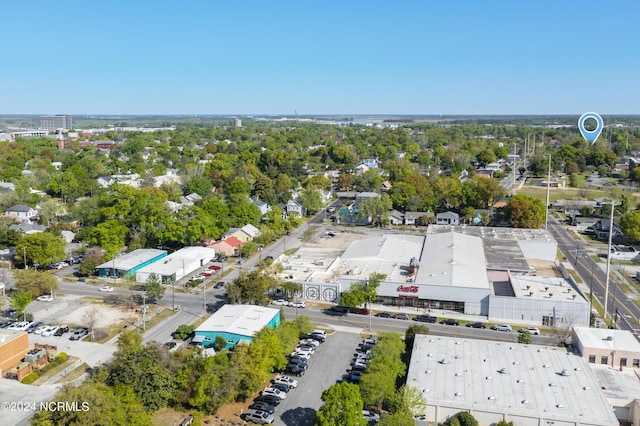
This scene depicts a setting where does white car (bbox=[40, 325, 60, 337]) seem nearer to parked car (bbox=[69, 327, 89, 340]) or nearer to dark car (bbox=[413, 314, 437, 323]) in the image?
parked car (bbox=[69, 327, 89, 340])

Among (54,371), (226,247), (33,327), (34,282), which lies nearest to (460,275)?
(226,247)

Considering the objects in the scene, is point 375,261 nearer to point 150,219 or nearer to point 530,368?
point 530,368

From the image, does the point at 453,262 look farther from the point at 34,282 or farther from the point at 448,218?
the point at 34,282

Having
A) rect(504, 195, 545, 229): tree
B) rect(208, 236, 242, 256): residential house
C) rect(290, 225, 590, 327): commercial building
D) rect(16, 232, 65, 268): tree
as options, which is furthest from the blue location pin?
rect(16, 232, 65, 268): tree

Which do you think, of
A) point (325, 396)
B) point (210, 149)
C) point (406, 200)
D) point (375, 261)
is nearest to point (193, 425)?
point (325, 396)

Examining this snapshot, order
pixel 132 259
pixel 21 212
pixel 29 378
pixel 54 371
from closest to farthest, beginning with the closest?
1. pixel 29 378
2. pixel 54 371
3. pixel 132 259
4. pixel 21 212
